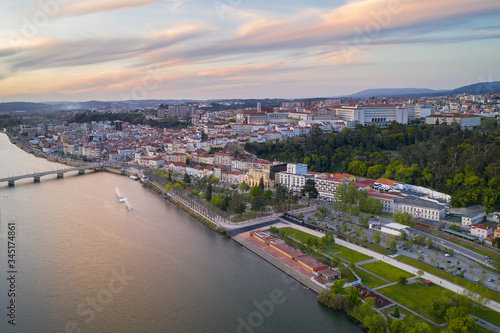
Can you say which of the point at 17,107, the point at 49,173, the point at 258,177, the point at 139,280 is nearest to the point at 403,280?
the point at 139,280

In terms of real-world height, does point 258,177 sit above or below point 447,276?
above

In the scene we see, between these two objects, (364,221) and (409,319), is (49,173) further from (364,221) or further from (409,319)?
(409,319)

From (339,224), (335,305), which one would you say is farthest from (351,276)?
(339,224)

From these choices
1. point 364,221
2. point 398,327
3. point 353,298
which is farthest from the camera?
point 364,221

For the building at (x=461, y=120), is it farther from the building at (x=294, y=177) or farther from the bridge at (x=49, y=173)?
the bridge at (x=49, y=173)

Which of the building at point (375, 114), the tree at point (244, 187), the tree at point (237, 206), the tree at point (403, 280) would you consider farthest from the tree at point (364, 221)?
the building at point (375, 114)
